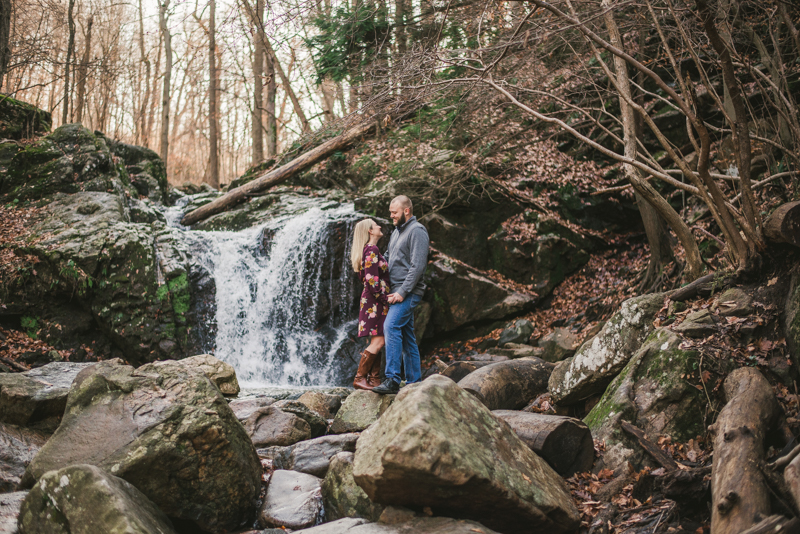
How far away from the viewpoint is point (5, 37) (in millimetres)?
8703

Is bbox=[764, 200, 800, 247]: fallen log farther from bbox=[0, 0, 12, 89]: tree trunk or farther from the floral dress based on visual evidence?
bbox=[0, 0, 12, 89]: tree trunk

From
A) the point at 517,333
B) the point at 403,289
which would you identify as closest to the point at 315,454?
the point at 403,289

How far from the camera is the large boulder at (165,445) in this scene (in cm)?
323

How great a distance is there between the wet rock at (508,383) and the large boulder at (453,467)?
2.01 m

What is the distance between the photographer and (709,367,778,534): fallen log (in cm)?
232

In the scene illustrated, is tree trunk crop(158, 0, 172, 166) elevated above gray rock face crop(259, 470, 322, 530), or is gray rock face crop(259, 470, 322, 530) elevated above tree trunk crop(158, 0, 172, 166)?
tree trunk crop(158, 0, 172, 166)

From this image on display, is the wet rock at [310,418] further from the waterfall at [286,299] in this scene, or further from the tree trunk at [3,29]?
the tree trunk at [3,29]

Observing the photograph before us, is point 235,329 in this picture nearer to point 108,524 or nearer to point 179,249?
point 179,249

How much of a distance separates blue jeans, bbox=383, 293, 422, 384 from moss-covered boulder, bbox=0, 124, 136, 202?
1014 cm

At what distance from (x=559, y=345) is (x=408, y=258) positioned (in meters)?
4.51

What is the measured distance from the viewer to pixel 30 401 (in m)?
4.48

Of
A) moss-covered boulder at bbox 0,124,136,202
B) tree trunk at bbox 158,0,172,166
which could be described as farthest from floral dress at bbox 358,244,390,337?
tree trunk at bbox 158,0,172,166

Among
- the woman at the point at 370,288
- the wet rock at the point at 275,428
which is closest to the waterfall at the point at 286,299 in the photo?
the wet rock at the point at 275,428

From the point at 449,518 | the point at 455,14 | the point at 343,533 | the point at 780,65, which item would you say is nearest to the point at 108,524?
the point at 343,533
